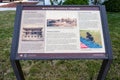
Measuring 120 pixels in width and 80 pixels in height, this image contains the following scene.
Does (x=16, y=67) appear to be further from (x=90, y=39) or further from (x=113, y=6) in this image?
(x=113, y=6)

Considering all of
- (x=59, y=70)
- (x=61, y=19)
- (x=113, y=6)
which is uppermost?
(x=61, y=19)

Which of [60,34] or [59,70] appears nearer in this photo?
[60,34]

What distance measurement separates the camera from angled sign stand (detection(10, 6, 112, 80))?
160 inches

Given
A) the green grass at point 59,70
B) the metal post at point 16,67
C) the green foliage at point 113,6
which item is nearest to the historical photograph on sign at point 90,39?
the metal post at point 16,67

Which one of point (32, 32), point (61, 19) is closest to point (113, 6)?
point (61, 19)

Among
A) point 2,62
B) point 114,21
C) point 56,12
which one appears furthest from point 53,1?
point 56,12

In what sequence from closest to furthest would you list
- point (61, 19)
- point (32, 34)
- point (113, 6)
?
point (32, 34), point (61, 19), point (113, 6)

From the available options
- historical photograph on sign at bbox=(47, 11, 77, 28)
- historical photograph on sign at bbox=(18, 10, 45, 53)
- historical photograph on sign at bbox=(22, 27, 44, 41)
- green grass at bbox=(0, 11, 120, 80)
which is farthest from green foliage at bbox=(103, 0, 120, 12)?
historical photograph on sign at bbox=(22, 27, 44, 41)

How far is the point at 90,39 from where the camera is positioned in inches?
166

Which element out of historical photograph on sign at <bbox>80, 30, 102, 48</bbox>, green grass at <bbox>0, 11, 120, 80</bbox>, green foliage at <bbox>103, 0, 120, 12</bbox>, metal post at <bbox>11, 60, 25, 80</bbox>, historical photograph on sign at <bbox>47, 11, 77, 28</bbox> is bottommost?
green foliage at <bbox>103, 0, 120, 12</bbox>

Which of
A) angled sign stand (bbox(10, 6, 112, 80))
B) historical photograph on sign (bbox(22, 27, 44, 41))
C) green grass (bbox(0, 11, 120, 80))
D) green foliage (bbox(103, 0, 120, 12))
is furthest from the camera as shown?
green foliage (bbox(103, 0, 120, 12))

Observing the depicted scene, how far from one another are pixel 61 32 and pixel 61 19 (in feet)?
0.68

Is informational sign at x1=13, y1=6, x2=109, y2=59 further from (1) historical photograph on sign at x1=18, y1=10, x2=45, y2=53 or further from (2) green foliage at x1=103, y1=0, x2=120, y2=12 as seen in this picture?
(2) green foliage at x1=103, y1=0, x2=120, y2=12

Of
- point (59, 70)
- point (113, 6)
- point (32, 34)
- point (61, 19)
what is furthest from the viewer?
point (113, 6)
